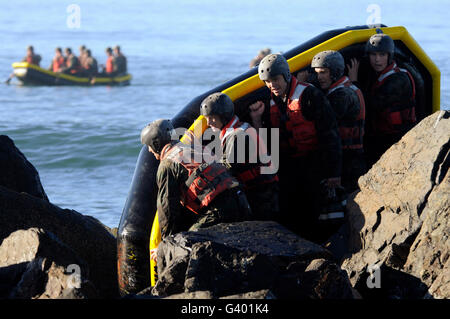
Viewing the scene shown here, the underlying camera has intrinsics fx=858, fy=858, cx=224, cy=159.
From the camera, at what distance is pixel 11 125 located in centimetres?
2445

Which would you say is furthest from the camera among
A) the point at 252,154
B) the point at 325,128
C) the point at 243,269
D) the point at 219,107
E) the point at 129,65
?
the point at 129,65

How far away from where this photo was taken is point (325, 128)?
6805 mm

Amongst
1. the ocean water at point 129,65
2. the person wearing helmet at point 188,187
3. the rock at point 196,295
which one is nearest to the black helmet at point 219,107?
the person wearing helmet at point 188,187

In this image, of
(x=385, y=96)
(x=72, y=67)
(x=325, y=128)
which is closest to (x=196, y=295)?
(x=325, y=128)

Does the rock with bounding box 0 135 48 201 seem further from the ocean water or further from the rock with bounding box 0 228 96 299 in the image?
the ocean water

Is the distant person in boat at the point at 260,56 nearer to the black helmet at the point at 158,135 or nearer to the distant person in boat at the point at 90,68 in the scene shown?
the distant person in boat at the point at 90,68

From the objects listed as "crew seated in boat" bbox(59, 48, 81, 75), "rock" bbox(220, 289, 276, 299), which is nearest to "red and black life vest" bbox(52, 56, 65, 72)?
"crew seated in boat" bbox(59, 48, 81, 75)

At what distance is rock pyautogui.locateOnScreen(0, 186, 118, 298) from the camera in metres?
6.85

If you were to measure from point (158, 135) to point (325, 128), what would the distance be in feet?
4.68

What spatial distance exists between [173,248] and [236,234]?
45 cm

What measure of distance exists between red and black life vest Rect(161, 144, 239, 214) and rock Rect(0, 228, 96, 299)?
3.03ft

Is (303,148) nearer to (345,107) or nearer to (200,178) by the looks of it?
(345,107)
